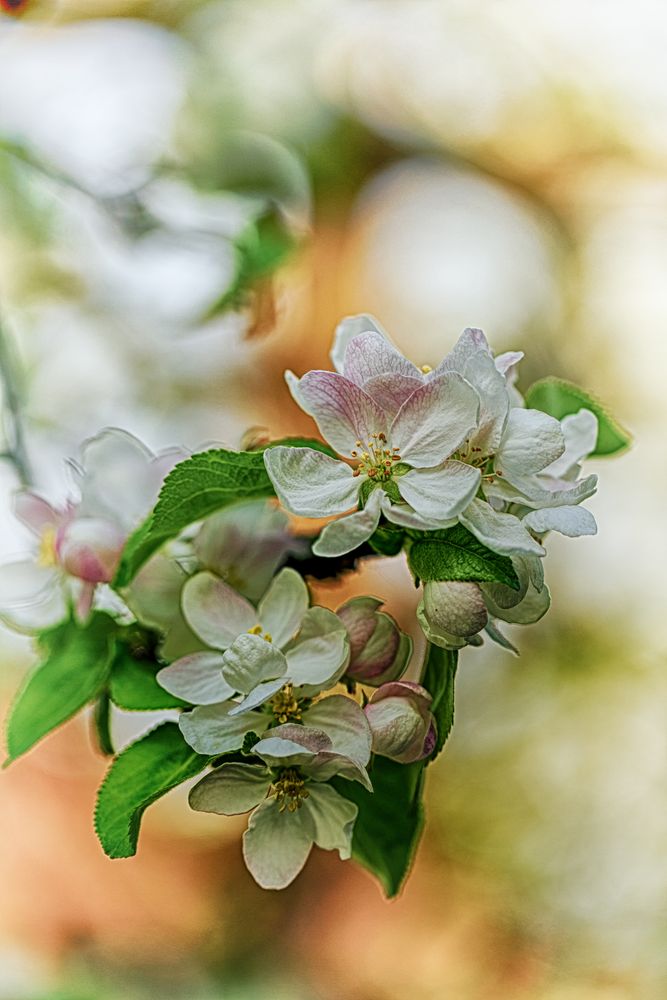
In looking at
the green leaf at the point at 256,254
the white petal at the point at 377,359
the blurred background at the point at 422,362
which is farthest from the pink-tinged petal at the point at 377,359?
the blurred background at the point at 422,362

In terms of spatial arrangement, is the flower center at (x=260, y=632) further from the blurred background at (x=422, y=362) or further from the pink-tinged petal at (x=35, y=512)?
the blurred background at (x=422, y=362)

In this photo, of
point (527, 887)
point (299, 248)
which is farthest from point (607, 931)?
point (299, 248)

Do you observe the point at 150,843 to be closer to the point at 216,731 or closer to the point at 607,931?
the point at 607,931

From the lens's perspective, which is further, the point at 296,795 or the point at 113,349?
the point at 113,349

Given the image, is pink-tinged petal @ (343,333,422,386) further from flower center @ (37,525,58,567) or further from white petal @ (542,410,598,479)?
flower center @ (37,525,58,567)

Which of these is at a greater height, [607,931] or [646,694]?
[646,694]

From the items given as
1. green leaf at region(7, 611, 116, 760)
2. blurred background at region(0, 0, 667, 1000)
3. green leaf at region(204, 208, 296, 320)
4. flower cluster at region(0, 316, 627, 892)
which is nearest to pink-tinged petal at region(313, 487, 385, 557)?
flower cluster at region(0, 316, 627, 892)
